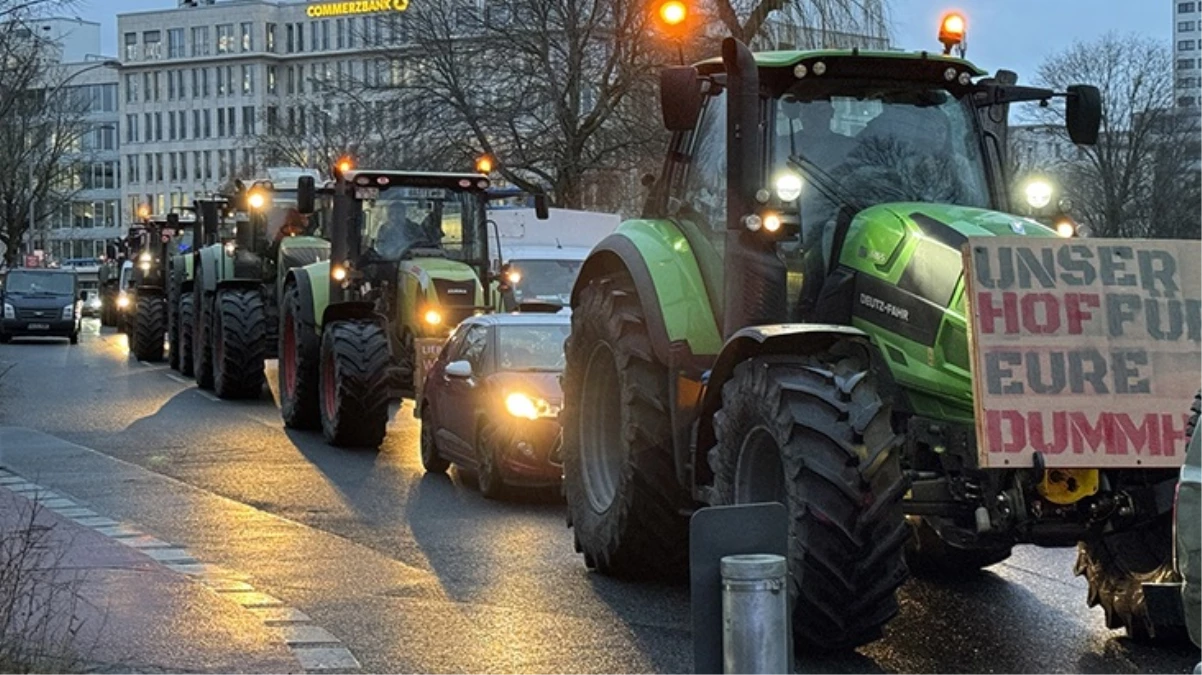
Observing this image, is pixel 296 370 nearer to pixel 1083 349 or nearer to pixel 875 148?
pixel 875 148

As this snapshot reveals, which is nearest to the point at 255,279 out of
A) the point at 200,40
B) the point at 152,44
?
the point at 200,40

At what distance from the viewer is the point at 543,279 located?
2859 centimetres

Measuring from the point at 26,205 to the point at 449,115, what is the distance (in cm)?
3562

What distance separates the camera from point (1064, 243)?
7.83m

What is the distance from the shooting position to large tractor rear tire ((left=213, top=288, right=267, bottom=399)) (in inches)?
990

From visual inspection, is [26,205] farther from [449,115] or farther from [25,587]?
[25,587]

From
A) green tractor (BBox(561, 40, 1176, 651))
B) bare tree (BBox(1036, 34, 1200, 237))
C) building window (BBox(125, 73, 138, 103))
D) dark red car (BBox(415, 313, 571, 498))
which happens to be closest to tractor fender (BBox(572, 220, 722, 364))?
green tractor (BBox(561, 40, 1176, 651))

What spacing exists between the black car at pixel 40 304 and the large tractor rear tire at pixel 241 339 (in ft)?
78.2

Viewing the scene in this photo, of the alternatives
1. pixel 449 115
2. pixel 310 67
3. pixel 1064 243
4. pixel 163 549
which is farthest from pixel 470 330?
pixel 310 67

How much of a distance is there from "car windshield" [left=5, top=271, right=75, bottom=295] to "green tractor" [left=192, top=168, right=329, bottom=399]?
23.2 metres

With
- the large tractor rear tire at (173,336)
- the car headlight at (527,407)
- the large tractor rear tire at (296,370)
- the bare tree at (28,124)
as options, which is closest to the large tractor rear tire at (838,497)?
the car headlight at (527,407)

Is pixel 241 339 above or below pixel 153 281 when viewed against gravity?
below

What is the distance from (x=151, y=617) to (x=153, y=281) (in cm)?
3243

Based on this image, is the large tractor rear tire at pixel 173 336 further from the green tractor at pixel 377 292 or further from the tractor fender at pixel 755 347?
the tractor fender at pixel 755 347
